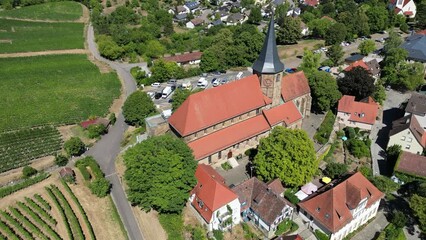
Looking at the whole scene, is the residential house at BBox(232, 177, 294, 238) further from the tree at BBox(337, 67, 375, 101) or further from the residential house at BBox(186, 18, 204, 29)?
the residential house at BBox(186, 18, 204, 29)

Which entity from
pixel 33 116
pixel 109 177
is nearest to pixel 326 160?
pixel 109 177

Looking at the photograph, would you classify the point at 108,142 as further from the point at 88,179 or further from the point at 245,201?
the point at 245,201

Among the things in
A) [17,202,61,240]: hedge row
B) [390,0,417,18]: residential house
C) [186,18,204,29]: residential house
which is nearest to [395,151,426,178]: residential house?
[17,202,61,240]: hedge row

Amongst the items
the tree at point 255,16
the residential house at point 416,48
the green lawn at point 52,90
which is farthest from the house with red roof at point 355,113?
the tree at point 255,16

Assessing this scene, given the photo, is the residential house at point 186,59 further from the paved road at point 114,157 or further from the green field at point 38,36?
the green field at point 38,36

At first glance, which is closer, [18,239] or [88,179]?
[18,239]

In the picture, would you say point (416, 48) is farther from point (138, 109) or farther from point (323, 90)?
point (138, 109)
